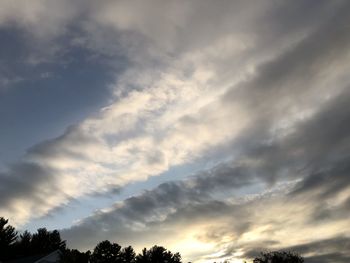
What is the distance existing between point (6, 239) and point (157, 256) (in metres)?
38.0

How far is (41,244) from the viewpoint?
108m

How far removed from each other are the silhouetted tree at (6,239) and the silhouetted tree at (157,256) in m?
31.8

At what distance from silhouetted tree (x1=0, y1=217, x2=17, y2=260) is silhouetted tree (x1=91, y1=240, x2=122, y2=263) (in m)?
25.2

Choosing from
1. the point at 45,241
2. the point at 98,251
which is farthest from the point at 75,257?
the point at 45,241

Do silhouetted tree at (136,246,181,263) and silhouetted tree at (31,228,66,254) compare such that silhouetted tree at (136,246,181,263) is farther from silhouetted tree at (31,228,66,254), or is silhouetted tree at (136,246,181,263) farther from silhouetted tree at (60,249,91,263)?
silhouetted tree at (60,249,91,263)

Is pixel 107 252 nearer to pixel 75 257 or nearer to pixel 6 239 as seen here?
pixel 6 239

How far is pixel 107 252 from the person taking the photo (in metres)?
82.9

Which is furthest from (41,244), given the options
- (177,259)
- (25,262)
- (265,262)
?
(265,262)

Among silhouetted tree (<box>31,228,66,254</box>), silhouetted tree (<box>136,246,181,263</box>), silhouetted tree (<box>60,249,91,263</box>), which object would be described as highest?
silhouetted tree (<box>31,228,66,254</box>)

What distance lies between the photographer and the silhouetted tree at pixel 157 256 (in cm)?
8694

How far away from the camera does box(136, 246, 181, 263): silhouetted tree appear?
8694cm

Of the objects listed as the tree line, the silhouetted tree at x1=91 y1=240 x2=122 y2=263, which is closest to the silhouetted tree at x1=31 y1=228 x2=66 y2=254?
the tree line

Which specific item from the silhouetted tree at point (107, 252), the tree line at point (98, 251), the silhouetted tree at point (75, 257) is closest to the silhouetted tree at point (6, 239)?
the tree line at point (98, 251)

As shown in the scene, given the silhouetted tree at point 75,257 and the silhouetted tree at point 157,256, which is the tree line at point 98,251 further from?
the silhouetted tree at point 75,257
